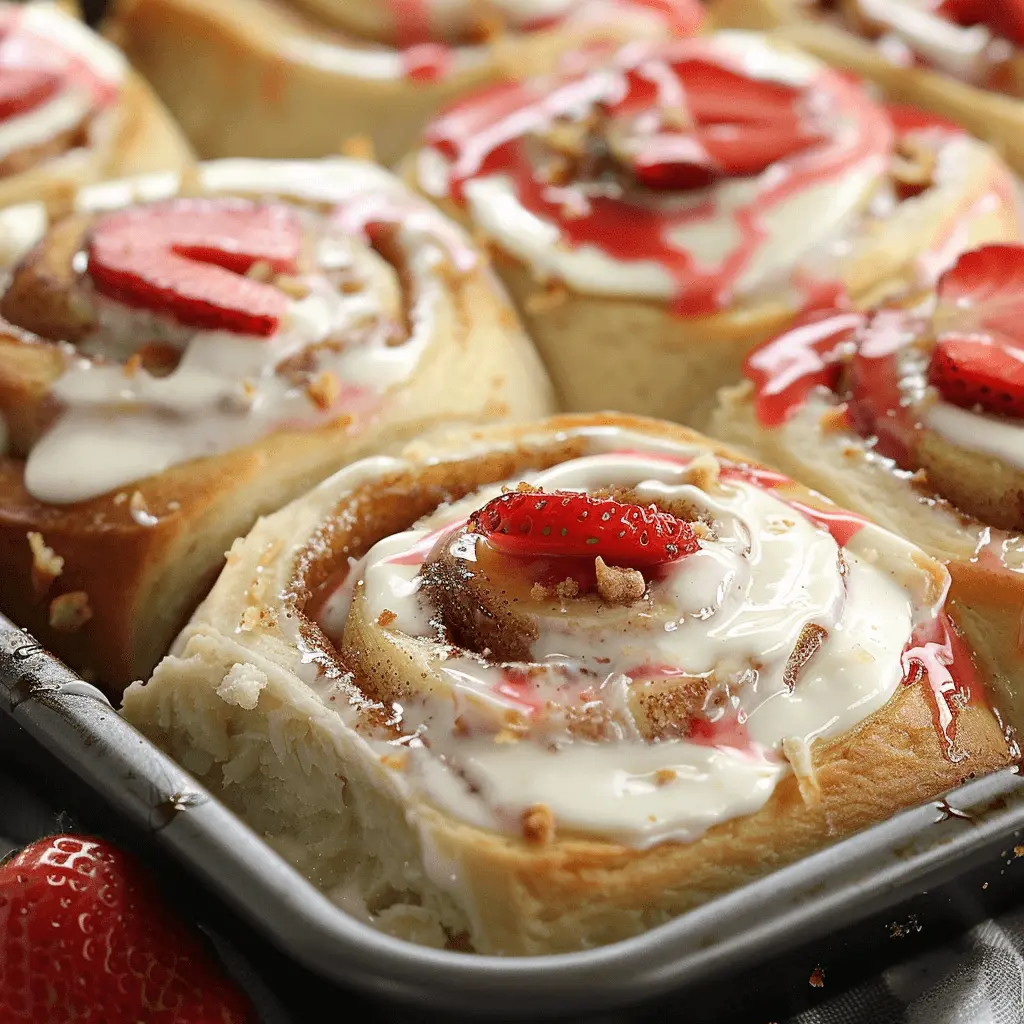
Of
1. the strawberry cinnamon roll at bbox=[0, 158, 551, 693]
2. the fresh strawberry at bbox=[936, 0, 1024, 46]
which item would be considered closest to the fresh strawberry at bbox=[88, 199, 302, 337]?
the strawberry cinnamon roll at bbox=[0, 158, 551, 693]

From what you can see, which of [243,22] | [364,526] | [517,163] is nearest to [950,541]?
[364,526]

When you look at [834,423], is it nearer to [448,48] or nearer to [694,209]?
[694,209]

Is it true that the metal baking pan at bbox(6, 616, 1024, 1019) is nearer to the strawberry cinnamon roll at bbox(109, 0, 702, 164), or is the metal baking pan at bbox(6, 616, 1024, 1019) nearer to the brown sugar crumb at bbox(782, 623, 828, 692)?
the brown sugar crumb at bbox(782, 623, 828, 692)

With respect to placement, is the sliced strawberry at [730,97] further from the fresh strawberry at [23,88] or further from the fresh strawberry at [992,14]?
the fresh strawberry at [23,88]

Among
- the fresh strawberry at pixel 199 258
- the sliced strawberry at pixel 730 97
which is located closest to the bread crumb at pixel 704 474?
the fresh strawberry at pixel 199 258

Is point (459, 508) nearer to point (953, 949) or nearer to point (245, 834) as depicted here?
point (245, 834)

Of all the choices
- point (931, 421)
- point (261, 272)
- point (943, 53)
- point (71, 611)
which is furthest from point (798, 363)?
point (943, 53)
